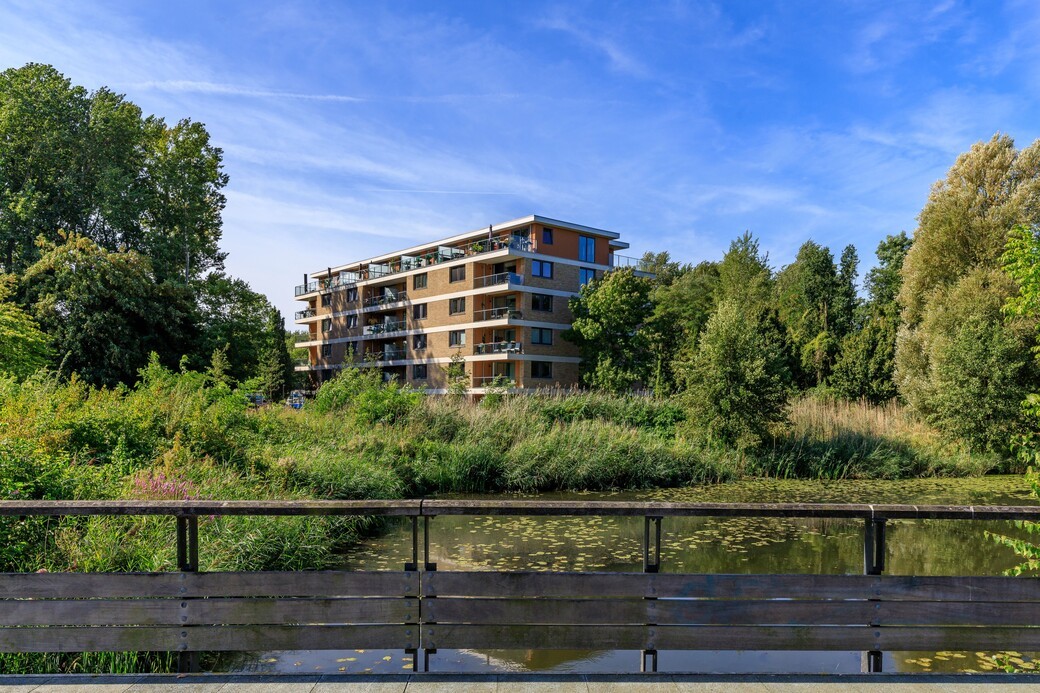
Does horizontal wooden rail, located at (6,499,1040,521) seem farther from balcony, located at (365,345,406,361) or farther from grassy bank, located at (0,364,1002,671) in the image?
balcony, located at (365,345,406,361)

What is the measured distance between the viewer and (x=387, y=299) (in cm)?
5006

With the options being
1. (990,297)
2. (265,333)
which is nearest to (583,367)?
(265,333)

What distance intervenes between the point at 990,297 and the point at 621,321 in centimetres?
1791

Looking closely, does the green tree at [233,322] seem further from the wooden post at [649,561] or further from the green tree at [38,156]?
the wooden post at [649,561]

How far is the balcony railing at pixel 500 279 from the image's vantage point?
132 ft

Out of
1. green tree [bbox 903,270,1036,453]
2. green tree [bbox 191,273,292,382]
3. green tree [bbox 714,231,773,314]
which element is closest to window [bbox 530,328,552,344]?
green tree [bbox 714,231,773,314]

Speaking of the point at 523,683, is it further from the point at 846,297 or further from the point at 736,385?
the point at 846,297

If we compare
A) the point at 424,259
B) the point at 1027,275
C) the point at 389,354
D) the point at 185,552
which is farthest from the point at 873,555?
the point at 389,354

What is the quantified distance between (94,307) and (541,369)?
23742 millimetres

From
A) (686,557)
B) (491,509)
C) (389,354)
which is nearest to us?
(491,509)

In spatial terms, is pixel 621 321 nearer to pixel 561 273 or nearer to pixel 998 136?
pixel 561 273

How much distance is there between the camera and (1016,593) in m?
Answer: 3.66

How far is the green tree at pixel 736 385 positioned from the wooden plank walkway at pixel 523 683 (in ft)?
52.7

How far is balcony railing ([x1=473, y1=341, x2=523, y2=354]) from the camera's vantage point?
40.1m
